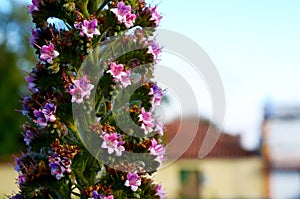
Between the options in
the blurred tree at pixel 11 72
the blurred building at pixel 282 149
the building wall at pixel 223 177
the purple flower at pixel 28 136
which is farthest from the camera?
the blurred tree at pixel 11 72

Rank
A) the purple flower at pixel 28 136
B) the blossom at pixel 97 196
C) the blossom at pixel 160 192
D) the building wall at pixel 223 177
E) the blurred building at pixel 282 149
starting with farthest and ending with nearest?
the building wall at pixel 223 177, the blurred building at pixel 282 149, the purple flower at pixel 28 136, the blossom at pixel 160 192, the blossom at pixel 97 196

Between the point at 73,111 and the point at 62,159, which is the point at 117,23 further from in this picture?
the point at 62,159

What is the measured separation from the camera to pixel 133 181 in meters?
3.57

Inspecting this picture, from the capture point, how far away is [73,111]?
3.63m

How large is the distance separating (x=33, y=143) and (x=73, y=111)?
384 millimetres

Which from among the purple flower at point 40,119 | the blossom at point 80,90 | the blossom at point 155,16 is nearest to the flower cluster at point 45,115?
the purple flower at point 40,119

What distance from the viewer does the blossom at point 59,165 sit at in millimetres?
3502

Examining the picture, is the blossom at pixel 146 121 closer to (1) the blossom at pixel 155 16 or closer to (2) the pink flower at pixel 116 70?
(2) the pink flower at pixel 116 70

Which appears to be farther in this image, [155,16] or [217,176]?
[217,176]

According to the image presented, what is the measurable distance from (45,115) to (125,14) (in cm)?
81

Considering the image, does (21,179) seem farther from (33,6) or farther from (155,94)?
(33,6)

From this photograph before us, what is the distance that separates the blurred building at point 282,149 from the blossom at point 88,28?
777 inches

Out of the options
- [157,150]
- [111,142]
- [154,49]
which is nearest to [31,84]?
[111,142]

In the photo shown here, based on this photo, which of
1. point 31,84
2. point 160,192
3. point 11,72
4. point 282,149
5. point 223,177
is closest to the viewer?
point 160,192
